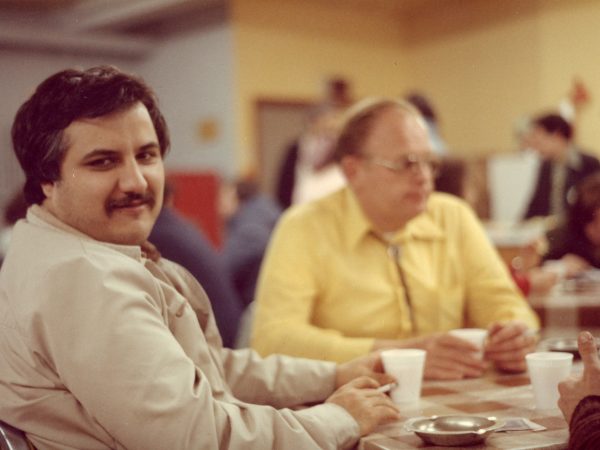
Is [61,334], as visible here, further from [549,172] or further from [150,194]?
[549,172]

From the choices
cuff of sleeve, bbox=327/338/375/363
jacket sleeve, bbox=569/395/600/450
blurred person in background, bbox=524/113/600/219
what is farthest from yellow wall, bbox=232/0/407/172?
jacket sleeve, bbox=569/395/600/450

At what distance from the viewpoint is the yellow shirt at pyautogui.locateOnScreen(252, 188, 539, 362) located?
2117mm

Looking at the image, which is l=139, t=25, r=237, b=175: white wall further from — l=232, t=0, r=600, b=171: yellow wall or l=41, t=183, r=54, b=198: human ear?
l=41, t=183, r=54, b=198: human ear

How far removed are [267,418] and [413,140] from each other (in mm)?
1197

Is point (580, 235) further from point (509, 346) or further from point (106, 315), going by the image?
point (106, 315)

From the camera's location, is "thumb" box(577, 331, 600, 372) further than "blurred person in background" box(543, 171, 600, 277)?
No

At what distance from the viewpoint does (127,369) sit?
1152 millimetres

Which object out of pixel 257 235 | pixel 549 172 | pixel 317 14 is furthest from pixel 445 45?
pixel 257 235

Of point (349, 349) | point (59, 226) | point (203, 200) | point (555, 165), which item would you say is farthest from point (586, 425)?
point (203, 200)

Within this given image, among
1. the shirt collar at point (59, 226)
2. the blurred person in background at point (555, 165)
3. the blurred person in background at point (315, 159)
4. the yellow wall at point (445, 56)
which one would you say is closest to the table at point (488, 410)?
the shirt collar at point (59, 226)

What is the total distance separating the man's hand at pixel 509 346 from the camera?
1802 mm

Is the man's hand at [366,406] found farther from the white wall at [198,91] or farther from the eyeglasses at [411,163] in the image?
the white wall at [198,91]

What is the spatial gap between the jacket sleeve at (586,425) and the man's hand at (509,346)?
0.55 metres

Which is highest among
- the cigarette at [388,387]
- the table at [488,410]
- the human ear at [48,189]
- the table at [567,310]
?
the human ear at [48,189]
